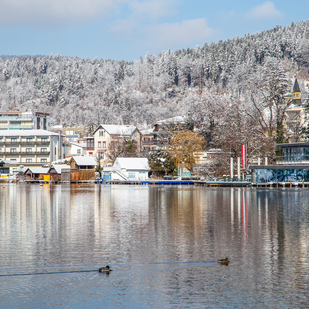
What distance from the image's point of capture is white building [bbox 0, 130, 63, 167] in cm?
11950

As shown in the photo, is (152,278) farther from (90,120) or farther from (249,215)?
(90,120)

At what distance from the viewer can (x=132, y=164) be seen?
9838cm

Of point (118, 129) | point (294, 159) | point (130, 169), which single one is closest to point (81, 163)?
point (130, 169)

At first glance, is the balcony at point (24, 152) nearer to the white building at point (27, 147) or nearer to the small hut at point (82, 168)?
the white building at point (27, 147)

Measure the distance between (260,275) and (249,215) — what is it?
17994 millimetres

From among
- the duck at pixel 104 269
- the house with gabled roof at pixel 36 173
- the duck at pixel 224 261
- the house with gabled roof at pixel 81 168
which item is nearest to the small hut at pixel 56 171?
the house with gabled roof at pixel 36 173

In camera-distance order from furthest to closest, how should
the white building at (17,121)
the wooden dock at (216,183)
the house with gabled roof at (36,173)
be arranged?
1. the white building at (17,121)
2. the house with gabled roof at (36,173)
3. the wooden dock at (216,183)

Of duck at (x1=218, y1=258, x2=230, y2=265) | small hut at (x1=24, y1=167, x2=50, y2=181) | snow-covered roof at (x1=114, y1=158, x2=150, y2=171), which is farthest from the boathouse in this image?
duck at (x1=218, y1=258, x2=230, y2=265)

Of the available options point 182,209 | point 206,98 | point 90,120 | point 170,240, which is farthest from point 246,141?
point 90,120

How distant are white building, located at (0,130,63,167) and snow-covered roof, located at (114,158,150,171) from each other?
94.7ft

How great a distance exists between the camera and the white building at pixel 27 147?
119500 mm

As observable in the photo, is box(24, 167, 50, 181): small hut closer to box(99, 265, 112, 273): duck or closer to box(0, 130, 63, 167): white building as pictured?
box(0, 130, 63, 167): white building

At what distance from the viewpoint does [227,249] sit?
2102 centimetres

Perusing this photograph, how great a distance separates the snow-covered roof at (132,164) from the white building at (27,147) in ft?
94.7
